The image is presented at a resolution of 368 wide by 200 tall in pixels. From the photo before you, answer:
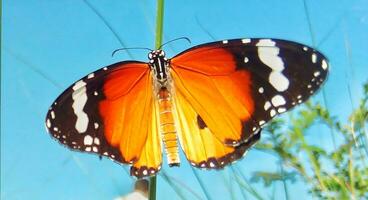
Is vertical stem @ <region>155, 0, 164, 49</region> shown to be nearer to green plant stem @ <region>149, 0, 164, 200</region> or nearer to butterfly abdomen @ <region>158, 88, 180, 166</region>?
green plant stem @ <region>149, 0, 164, 200</region>

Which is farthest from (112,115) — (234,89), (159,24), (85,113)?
(159,24)

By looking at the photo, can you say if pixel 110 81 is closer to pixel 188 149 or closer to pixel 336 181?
pixel 188 149

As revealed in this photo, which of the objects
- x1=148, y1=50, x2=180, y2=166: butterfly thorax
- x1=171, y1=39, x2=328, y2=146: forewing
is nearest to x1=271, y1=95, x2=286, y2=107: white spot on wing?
x1=171, y1=39, x2=328, y2=146: forewing

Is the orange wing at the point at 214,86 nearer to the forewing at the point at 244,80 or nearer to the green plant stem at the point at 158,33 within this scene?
the forewing at the point at 244,80

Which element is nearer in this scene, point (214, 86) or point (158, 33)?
point (158, 33)

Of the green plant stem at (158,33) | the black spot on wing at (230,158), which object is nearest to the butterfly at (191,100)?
the black spot on wing at (230,158)

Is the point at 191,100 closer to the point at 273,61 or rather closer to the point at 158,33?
the point at 273,61

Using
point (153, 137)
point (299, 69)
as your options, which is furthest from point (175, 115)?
point (299, 69)
